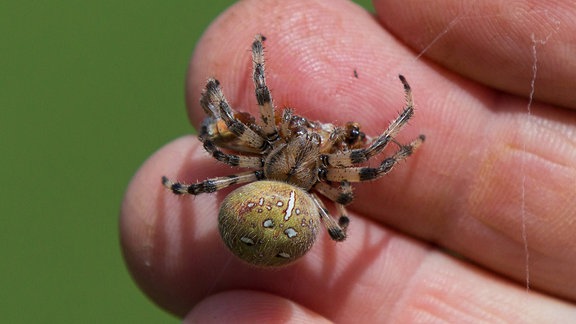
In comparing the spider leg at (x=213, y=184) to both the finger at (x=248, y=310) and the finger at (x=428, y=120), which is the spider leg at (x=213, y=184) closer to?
the finger at (x=428, y=120)

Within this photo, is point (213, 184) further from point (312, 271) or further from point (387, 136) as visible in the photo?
point (387, 136)

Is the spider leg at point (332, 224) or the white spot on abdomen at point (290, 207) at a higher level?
the white spot on abdomen at point (290, 207)

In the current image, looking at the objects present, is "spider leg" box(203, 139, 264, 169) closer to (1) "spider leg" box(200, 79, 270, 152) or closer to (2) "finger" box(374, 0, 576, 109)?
(1) "spider leg" box(200, 79, 270, 152)

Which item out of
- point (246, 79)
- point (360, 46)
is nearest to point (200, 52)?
point (246, 79)

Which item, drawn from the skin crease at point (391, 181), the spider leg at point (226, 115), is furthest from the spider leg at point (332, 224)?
the spider leg at point (226, 115)

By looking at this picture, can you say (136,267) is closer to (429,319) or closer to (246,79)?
(246,79)

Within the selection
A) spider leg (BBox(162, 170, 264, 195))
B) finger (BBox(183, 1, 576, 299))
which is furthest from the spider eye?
finger (BBox(183, 1, 576, 299))
